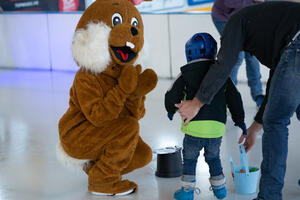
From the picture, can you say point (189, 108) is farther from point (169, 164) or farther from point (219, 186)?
point (169, 164)

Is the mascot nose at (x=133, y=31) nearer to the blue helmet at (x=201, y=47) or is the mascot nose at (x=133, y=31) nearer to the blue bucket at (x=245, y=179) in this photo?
the blue helmet at (x=201, y=47)

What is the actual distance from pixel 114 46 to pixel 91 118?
0.41 metres

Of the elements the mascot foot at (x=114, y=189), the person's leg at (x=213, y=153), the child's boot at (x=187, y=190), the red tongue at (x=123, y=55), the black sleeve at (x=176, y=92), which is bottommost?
the mascot foot at (x=114, y=189)

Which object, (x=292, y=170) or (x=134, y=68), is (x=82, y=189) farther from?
(x=292, y=170)

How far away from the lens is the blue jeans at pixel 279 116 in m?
2.22

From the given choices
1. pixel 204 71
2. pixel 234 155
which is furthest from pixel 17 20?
pixel 204 71

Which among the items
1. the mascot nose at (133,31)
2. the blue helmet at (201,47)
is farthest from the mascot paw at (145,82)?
the blue helmet at (201,47)

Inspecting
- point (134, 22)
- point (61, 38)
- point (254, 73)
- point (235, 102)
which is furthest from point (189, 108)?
point (61, 38)

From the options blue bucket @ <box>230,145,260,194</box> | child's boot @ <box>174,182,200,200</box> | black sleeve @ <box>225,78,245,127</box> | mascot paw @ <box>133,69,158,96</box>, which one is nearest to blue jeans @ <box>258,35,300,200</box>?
black sleeve @ <box>225,78,245,127</box>

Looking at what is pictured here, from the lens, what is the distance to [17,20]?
7824 mm

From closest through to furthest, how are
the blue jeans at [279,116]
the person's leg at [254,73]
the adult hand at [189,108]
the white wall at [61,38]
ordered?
the blue jeans at [279,116], the adult hand at [189,108], the person's leg at [254,73], the white wall at [61,38]

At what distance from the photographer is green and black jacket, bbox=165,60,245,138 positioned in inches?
97.8

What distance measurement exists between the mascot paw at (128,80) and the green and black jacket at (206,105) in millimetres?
245

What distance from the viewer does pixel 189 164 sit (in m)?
2.62
